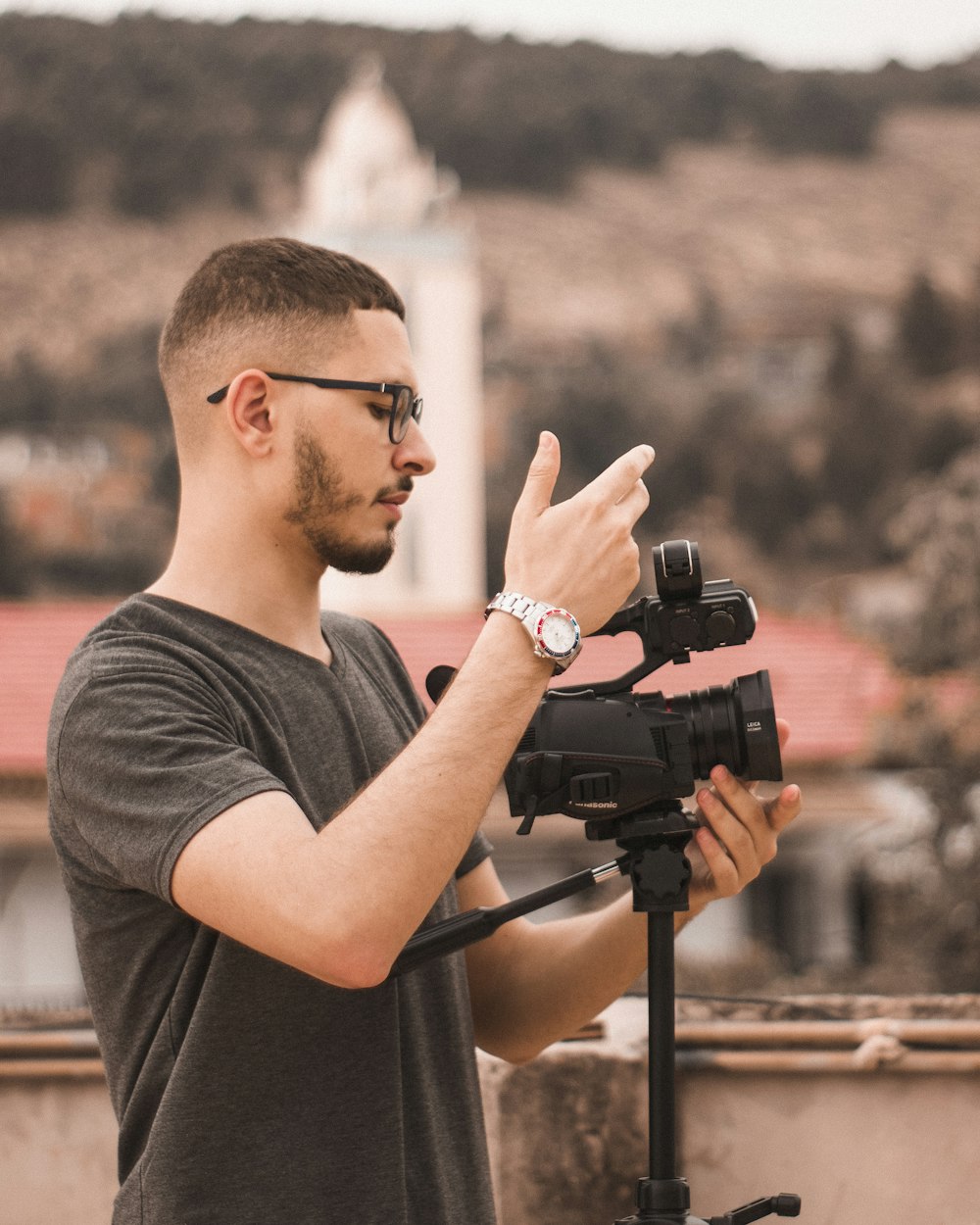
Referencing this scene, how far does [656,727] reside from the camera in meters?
1.79

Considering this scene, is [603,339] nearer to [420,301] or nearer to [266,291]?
[420,301]

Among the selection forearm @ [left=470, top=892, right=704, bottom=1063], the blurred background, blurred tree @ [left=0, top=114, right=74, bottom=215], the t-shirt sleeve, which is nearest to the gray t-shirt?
the t-shirt sleeve

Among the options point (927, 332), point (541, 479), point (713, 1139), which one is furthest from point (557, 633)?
point (927, 332)

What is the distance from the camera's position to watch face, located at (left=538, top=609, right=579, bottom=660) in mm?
1628

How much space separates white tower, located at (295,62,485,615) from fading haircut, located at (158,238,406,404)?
792 inches

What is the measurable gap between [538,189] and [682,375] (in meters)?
18.9

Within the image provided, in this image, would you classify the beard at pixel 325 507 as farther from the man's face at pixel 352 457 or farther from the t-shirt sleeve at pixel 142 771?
the t-shirt sleeve at pixel 142 771

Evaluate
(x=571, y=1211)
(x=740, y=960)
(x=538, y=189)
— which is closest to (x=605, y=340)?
(x=538, y=189)

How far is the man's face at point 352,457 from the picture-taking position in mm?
1826

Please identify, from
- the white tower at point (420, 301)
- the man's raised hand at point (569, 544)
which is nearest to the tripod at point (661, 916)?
the man's raised hand at point (569, 544)

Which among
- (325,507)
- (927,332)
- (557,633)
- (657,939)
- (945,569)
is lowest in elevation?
(657,939)

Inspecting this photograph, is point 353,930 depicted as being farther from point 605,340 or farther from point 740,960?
point 605,340

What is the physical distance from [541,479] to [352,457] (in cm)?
28

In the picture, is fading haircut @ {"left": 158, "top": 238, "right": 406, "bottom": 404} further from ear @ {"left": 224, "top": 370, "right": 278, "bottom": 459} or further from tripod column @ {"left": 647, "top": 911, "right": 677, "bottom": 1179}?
tripod column @ {"left": 647, "top": 911, "right": 677, "bottom": 1179}
